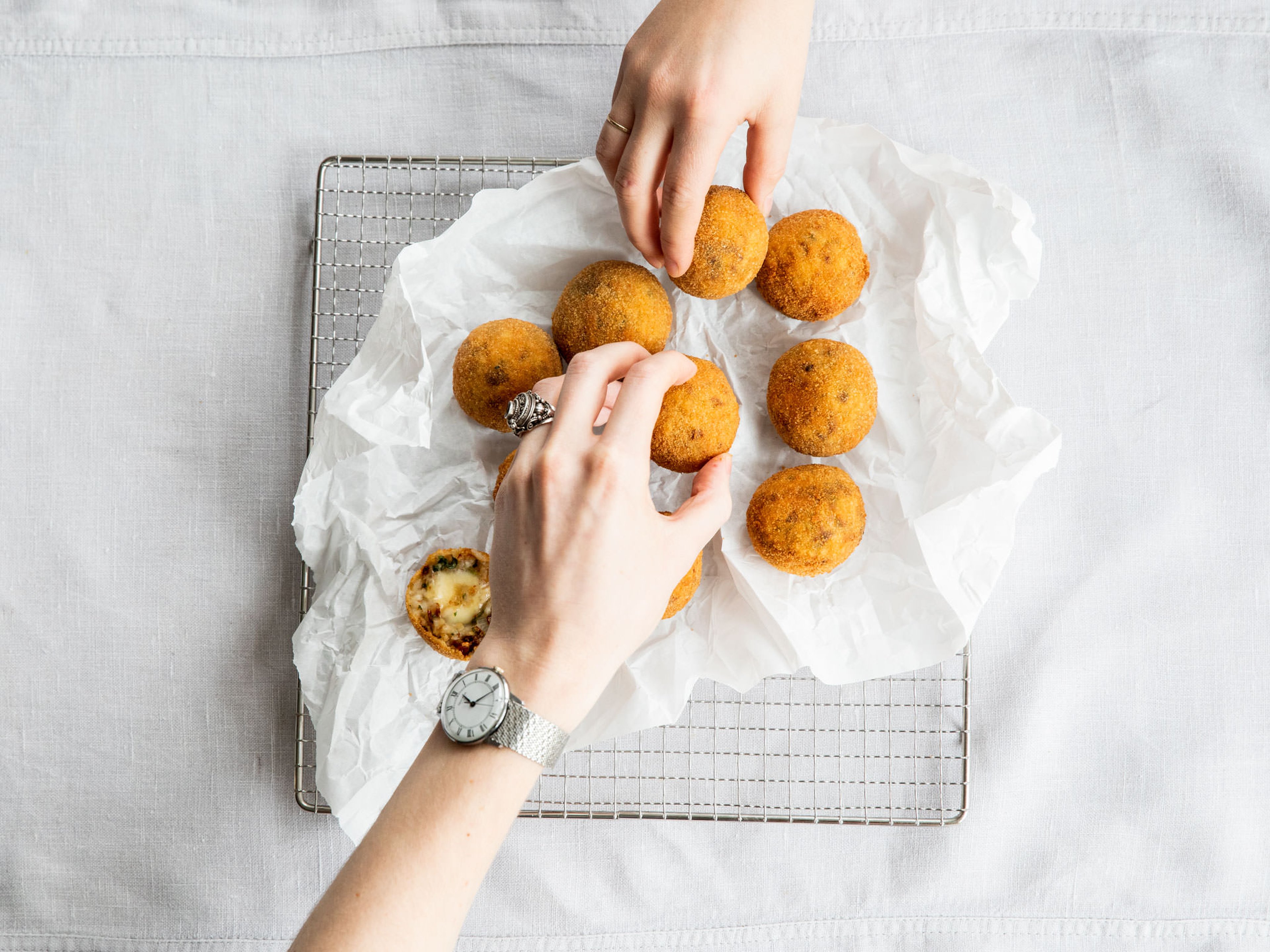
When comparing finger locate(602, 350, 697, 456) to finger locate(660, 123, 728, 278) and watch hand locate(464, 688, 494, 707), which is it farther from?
watch hand locate(464, 688, 494, 707)

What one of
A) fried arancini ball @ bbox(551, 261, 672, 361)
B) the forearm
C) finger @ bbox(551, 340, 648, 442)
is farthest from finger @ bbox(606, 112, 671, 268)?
the forearm

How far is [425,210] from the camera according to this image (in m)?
2.01

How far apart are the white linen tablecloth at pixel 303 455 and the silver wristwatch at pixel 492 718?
79 cm

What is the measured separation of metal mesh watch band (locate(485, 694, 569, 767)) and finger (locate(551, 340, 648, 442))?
0.40 m

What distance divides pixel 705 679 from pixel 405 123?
1.39 metres

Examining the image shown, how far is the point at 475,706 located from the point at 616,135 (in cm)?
98

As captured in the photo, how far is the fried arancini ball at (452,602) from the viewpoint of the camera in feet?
5.74

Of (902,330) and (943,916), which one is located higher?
(902,330)

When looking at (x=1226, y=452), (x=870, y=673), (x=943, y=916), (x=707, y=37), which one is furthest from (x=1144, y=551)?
(x=707, y=37)

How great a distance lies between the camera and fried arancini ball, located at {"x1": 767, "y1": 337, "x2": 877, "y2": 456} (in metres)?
1.72

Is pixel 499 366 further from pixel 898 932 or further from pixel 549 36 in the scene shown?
pixel 898 932

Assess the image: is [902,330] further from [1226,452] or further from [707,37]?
[1226,452]

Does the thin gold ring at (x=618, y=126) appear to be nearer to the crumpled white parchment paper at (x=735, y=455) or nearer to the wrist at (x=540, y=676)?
the crumpled white parchment paper at (x=735, y=455)

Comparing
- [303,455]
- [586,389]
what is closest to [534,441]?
[586,389]
